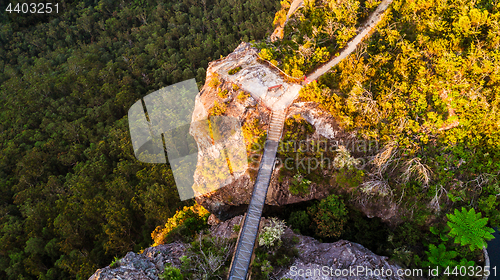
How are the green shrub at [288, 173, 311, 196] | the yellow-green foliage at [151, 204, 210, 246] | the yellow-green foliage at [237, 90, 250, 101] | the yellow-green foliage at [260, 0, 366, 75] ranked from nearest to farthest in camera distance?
the green shrub at [288, 173, 311, 196] < the yellow-green foliage at [237, 90, 250, 101] < the yellow-green foliage at [260, 0, 366, 75] < the yellow-green foliage at [151, 204, 210, 246]

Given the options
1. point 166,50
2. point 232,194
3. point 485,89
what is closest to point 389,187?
point 485,89

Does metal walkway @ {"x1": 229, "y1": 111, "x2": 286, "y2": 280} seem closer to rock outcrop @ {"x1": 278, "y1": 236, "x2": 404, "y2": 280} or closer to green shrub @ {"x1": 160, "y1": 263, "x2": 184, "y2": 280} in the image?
rock outcrop @ {"x1": 278, "y1": 236, "x2": 404, "y2": 280}

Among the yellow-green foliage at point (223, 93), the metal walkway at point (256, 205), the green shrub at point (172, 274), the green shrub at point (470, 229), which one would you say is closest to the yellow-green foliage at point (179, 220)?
the green shrub at point (172, 274)

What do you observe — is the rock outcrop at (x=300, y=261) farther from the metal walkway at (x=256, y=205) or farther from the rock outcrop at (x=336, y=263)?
the metal walkway at (x=256, y=205)

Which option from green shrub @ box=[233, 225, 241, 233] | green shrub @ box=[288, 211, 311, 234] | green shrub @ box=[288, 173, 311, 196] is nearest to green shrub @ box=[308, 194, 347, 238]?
green shrub @ box=[288, 211, 311, 234]

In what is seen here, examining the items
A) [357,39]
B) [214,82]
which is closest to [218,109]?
[214,82]

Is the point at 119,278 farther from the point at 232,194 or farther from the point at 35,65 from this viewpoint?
the point at 35,65

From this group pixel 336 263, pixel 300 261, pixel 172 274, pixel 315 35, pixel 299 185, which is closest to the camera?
pixel 172 274

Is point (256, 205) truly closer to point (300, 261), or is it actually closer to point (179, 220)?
point (300, 261)
